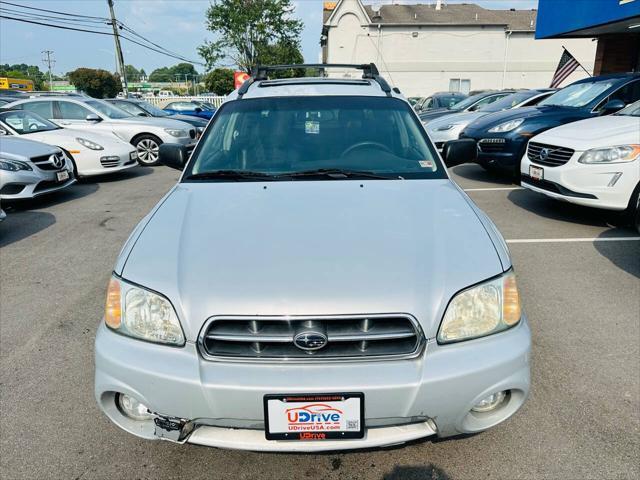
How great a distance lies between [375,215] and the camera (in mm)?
2264

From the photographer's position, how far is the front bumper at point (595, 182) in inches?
195

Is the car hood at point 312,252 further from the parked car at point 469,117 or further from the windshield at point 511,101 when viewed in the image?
the windshield at point 511,101

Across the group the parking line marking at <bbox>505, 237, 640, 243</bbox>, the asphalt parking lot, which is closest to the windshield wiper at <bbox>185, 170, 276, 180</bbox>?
the asphalt parking lot

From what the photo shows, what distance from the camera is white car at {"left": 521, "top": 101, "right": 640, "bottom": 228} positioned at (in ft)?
16.3

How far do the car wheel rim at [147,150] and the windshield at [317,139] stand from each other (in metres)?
8.40

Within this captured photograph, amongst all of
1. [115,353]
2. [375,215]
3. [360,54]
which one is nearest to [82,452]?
[115,353]

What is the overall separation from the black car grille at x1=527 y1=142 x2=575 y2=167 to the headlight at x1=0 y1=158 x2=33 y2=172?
7042 mm

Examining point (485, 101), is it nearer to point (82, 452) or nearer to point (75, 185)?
point (75, 185)

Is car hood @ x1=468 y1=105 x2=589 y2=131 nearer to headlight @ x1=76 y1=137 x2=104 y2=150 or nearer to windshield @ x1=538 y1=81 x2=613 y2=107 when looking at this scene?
windshield @ x1=538 y1=81 x2=613 y2=107

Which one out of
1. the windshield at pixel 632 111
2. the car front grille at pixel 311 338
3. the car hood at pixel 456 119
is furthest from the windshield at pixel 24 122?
the windshield at pixel 632 111

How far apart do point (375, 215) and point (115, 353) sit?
4.23 feet

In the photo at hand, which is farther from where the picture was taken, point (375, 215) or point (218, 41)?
point (218, 41)

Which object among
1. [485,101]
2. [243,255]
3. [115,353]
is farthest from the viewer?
[485,101]

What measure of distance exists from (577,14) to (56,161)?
14716 mm
